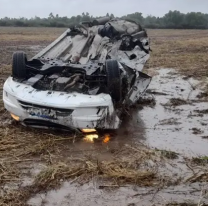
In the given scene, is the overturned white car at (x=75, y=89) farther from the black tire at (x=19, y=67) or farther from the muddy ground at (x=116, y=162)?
the muddy ground at (x=116, y=162)

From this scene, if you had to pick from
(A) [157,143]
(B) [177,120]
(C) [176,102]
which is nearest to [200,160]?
(A) [157,143]

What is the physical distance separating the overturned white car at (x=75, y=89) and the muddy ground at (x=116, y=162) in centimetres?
30

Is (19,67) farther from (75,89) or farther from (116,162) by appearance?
(116,162)

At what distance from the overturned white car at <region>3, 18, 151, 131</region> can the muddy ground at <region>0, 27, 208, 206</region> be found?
0.30 meters

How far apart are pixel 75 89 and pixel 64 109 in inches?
22.9

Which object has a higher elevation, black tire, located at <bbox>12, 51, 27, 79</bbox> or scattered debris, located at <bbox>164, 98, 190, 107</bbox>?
black tire, located at <bbox>12, 51, 27, 79</bbox>

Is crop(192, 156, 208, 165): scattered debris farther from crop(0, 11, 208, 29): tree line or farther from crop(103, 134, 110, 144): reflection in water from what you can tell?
crop(0, 11, 208, 29): tree line

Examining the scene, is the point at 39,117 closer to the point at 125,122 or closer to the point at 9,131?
the point at 9,131

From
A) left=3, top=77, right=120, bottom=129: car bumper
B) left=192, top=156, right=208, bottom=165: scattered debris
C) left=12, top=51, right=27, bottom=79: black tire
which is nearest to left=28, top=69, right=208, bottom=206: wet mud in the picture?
left=192, top=156, right=208, bottom=165: scattered debris

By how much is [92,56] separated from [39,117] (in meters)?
2.41

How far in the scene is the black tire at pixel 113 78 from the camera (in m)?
6.33

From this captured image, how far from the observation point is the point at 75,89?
646 cm

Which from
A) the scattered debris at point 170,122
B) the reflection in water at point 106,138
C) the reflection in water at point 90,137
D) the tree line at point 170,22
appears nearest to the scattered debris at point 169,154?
the reflection in water at point 106,138

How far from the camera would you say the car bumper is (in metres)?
5.96
